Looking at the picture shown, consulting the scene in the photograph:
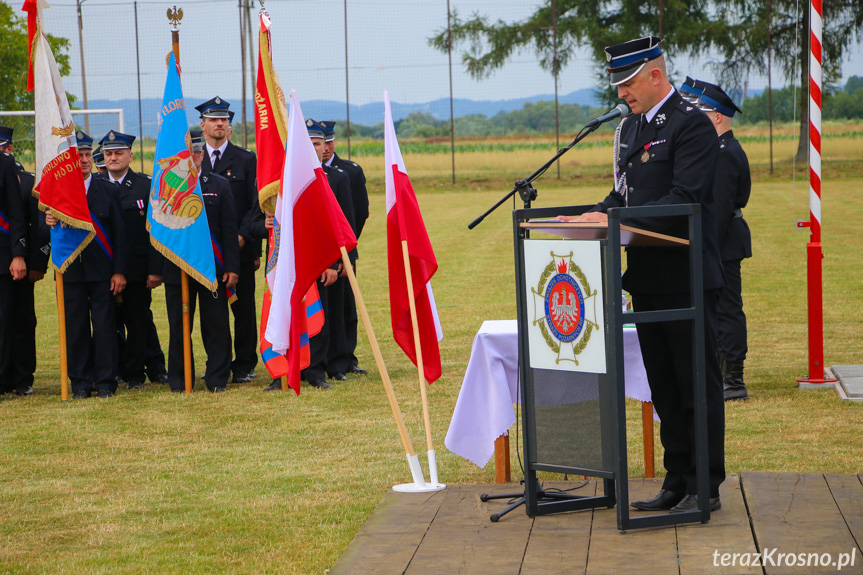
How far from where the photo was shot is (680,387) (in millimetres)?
4074

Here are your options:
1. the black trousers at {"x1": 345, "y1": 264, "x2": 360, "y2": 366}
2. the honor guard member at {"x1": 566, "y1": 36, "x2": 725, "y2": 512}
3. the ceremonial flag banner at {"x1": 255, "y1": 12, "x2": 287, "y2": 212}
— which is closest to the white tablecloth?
the honor guard member at {"x1": 566, "y1": 36, "x2": 725, "y2": 512}

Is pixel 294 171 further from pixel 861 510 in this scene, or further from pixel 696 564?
pixel 861 510

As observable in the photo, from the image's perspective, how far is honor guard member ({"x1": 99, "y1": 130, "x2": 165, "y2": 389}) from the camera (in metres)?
8.24

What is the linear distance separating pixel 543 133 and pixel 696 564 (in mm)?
29675

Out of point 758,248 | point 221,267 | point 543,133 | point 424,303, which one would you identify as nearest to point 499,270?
point 758,248

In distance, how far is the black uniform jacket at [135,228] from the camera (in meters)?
8.24

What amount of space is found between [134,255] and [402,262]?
3.70m

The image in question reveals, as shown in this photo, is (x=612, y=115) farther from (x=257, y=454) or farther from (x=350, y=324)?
(x=350, y=324)

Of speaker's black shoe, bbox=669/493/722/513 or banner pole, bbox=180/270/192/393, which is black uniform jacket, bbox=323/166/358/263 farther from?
speaker's black shoe, bbox=669/493/722/513

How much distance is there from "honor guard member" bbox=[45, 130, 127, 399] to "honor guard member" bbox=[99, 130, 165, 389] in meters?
0.17

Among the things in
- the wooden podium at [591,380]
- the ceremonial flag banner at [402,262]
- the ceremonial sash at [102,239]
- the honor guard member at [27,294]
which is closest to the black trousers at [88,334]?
the ceremonial sash at [102,239]

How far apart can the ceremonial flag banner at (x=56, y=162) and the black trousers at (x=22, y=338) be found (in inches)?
28.1

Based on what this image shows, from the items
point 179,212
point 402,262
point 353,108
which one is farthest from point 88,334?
point 353,108

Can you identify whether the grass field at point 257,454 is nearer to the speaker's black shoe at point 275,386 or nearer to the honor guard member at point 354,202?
the speaker's black shoe at point 275,386
